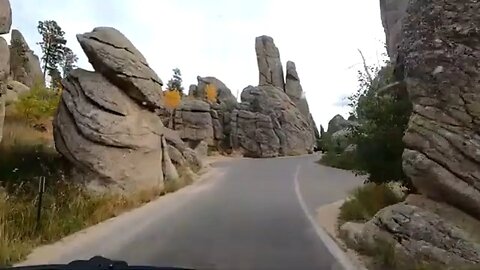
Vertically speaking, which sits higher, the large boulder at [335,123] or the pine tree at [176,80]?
the pine tree at [176,80]

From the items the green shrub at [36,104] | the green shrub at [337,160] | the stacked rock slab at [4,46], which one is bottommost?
the green shrub at [337,160]

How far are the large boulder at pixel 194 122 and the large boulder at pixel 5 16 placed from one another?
37.0m

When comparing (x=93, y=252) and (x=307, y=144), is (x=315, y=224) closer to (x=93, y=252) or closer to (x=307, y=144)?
(x=93, y=252)

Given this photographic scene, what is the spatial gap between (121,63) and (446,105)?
11.9 m

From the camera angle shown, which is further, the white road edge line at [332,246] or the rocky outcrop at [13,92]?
the rocky outcrop at [13,92]

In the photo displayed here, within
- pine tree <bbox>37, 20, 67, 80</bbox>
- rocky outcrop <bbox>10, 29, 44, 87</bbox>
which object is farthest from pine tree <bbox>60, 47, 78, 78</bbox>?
rocky outcrop <bbox>10, 29, 44, 87</bbox>

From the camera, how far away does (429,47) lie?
26.8 ft

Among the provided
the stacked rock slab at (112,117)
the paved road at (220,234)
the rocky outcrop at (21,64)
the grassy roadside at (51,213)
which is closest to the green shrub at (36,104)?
the rocky outcrop at (21,64)

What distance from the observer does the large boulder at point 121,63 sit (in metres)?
A: 17.0

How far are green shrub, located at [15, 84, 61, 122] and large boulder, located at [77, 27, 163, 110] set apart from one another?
1440 centimetres

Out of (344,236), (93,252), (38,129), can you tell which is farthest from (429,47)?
(38,129)

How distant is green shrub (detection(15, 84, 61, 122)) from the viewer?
101ft

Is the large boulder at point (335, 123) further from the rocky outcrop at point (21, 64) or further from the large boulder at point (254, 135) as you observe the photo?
the rocky outcrop at point (21, 64)

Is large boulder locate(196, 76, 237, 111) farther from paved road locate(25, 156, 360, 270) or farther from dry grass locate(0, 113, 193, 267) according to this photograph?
paved road locate(25, 156, 360, 270)
